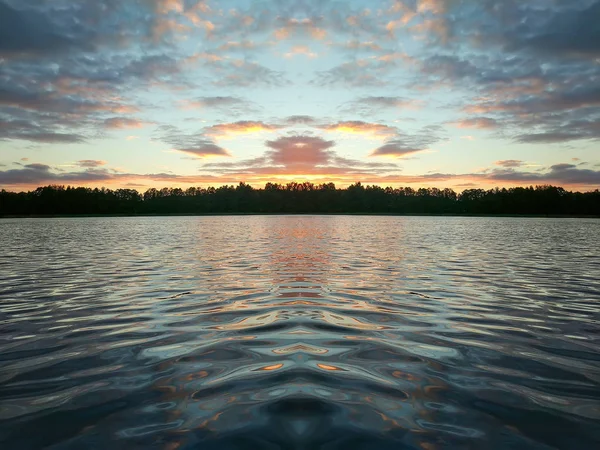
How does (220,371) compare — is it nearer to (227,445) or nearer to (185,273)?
(227,445)

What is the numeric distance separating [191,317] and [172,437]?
5542mm

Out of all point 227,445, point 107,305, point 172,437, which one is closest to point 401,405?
point 227,445

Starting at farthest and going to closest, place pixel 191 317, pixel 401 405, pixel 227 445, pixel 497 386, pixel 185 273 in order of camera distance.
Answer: pixel 185 273
pixel 191 317
pixel 497 386
pixel 401 405
pixel 227 445

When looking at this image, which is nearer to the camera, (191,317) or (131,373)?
(131,373)

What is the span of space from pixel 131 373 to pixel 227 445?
2.77 meters

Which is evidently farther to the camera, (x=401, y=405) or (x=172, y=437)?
(x=401, y=405)

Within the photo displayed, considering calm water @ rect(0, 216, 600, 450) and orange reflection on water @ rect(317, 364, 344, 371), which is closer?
calm water @ rect(0, 216, 600, 450)

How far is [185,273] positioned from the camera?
17250mm

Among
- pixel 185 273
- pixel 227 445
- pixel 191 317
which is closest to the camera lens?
pixel 227 445

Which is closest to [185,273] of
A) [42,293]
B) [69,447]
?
[42,293]

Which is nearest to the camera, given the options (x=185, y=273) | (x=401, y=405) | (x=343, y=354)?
(x=401, y=405)

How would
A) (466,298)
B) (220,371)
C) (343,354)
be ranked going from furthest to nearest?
(466,298), (343,354), (220,371)

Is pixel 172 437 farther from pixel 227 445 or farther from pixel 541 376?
pixel 541 376

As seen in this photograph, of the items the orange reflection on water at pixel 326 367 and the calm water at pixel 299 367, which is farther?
the orange reflection on water at pixel 326 367
